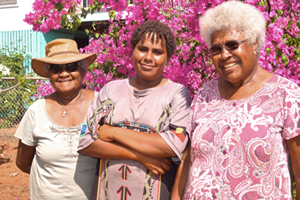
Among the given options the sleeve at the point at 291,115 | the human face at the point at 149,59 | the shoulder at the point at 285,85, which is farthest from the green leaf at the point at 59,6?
the sleeve at the point at 291,115

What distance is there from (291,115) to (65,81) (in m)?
1.76

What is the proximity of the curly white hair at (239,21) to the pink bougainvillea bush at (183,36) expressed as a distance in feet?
2.13

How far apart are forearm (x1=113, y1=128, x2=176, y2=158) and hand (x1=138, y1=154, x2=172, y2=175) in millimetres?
36

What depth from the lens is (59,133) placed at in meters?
2.57

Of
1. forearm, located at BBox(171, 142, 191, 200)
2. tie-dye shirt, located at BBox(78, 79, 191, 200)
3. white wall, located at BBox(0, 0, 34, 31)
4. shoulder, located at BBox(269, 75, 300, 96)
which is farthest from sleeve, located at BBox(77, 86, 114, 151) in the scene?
white wall, located at BBox(0, 0, 34, 31)

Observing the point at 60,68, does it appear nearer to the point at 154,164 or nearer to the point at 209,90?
the point at 154,164

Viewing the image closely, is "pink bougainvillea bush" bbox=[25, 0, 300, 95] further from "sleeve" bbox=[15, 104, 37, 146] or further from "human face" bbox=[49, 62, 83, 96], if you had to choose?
"sleeve" bbox=[15, 104, 37, 146]

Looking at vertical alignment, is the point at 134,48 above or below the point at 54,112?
above

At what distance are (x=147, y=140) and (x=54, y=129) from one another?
0.93 metres

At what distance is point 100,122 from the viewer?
7.42ft

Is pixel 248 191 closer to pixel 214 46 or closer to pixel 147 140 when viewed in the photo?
pixel 147 140

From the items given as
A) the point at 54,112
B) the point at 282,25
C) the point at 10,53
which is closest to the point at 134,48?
the point at 54,112

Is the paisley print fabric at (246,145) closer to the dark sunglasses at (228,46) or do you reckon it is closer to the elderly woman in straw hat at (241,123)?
the elderly woman in straw hat at (241,123)

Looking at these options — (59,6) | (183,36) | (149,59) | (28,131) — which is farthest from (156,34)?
(59,6)
